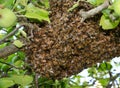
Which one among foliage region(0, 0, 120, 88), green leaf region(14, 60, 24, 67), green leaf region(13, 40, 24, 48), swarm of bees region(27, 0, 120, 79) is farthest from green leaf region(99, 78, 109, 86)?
green leaf region(13, 40, 24, 48)

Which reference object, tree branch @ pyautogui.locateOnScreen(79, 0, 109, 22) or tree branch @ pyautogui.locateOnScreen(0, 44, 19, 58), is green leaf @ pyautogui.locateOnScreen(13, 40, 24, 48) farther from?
tree branch @ pyautogui.locateOnScreen(79, 0, 109, 22)

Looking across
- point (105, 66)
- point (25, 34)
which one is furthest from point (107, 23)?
point (105, 66)

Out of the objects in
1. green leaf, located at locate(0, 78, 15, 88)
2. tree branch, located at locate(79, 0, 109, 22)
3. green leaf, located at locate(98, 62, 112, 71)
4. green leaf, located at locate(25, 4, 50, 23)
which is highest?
green leaf, located at locate(25, 4, 50, 23)

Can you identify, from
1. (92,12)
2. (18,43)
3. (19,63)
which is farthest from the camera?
(19,63)

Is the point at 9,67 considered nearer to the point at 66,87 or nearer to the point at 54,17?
the point at 66,87

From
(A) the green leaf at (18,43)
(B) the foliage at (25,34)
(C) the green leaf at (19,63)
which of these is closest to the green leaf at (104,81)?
(B) the foliage at (25,34)

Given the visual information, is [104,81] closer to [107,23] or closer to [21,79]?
[21,79]

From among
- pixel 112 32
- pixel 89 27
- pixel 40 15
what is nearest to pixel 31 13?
pixel 40 15

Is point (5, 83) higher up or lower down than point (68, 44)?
lower down
